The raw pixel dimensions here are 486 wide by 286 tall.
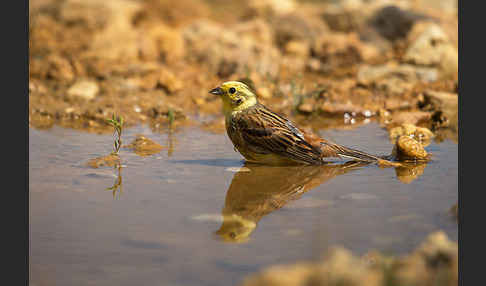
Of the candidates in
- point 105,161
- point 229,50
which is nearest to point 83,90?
point 229,50

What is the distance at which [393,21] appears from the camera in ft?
44.3

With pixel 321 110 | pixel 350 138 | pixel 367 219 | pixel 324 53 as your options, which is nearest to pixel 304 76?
pixel 324 53

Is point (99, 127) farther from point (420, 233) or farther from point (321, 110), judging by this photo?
point (420, 233)

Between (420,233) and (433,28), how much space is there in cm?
815

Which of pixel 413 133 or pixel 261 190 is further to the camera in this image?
pixel 413 133

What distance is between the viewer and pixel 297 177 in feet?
18.9

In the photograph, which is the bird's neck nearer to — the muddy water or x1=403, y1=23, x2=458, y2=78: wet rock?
the muddy water

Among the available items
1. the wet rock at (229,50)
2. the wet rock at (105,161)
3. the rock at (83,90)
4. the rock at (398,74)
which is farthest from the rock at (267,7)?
the wet rock at (105,161)

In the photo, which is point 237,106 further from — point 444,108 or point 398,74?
point 398,74

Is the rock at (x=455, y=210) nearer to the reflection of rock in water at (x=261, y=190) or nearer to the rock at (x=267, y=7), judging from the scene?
the reflection of rock in water at (x=261, y=190)

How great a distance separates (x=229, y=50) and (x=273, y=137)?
5437 millimetres

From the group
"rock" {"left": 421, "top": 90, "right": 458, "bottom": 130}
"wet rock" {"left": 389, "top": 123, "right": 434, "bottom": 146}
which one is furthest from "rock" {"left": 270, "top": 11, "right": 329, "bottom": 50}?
"wet rock" {"left": 389, "top": 123, "right": 434, "bottom": 146}

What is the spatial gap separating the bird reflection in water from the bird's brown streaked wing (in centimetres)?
15

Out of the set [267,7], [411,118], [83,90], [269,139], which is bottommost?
[269,139]
